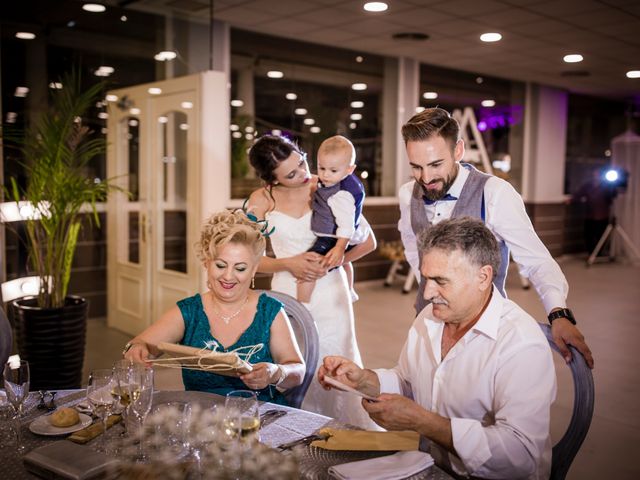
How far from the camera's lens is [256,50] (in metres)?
7.33

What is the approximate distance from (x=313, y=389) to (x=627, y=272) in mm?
9030

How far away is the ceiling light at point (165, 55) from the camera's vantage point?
232 inches

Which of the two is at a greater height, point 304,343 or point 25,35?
point 25,35

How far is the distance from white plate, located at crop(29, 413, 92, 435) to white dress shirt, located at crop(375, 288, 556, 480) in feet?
3.17

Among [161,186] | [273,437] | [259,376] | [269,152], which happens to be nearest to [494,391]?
[273,437]

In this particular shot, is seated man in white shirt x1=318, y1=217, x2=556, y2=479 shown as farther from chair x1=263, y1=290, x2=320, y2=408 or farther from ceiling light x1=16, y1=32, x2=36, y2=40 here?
ceiling light x1=16, y1=32, x2=36, y2=40

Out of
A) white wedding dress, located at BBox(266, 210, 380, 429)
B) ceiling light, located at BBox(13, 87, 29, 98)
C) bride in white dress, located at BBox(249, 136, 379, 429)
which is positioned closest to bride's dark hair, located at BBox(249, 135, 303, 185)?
bride in white dress, located at BBox(249, 136, 379, 429)

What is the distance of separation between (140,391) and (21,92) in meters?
4.89

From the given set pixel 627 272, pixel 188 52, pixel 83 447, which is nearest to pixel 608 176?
pixel 627 272

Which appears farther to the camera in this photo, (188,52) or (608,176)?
(608,176)

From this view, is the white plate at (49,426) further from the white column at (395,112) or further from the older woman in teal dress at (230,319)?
the white column at (395,112)

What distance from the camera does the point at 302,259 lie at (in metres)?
3.03

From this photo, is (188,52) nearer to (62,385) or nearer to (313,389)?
(62,385)

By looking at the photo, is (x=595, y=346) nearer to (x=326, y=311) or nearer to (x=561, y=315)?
(x=326, y=311)
